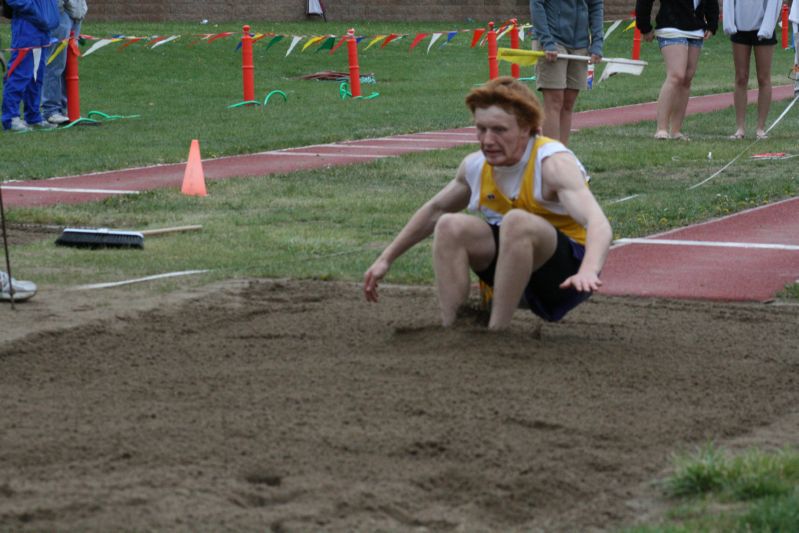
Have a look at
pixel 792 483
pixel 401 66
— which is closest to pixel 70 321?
pixel 792 483

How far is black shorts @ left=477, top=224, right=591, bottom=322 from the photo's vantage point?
564cm

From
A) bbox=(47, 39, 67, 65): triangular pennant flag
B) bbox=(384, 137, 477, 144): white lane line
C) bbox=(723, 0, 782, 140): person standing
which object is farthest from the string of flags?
bbox=(723, 0, 782, 140): person standing

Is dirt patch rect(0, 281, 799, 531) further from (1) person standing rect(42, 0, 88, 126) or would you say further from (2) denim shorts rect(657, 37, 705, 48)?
(1) person standing rect(42, 0, 88, 126)

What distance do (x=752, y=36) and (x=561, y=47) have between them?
3.08m

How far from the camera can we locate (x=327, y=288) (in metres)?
7.16

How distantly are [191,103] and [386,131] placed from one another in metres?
5.92

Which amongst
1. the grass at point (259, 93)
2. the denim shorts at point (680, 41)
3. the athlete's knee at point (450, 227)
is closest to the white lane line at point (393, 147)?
the grass at point (259, 93)

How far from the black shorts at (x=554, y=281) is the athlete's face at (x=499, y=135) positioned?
1.28 feet

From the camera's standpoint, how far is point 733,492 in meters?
3.84

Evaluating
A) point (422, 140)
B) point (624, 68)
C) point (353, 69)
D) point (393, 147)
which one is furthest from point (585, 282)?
point (353, 69)

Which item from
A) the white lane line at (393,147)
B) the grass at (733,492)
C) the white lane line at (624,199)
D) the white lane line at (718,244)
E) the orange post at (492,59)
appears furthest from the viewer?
the orange post at (492,59)

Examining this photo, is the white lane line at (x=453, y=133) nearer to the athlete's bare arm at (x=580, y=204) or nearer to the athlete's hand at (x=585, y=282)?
the athlete's bare arm at (x=580, y=204)

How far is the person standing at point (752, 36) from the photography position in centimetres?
1374

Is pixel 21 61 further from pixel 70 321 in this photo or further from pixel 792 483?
pixel 792 483
